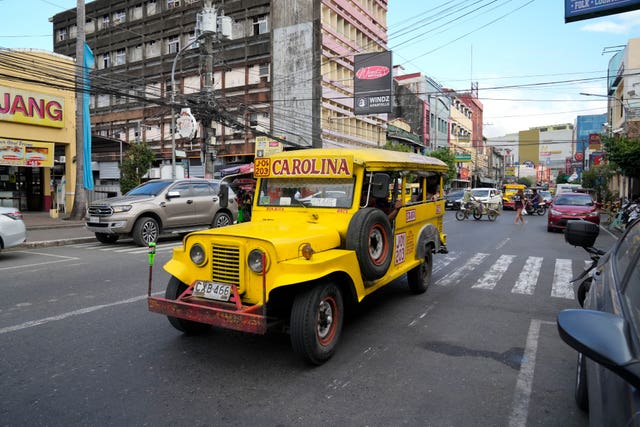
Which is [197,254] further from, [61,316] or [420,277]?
[420,277]

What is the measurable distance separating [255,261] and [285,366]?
3.32 feet

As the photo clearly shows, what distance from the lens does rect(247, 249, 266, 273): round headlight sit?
13.5 feet

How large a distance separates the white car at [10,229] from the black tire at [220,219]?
206 inches

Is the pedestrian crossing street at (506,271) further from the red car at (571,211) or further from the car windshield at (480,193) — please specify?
the car windshield at (480,193)

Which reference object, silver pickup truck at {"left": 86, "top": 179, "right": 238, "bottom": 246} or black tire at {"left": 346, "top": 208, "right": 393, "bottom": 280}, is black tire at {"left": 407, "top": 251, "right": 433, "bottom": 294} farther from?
silver pickup truck at {"left": 86, "top": 179, "right": 238, "bottom": 246}

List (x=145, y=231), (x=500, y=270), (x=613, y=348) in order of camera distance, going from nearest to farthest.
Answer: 1. (x=613, y=348)
2. (x=500, y=270)
3. (x=145, y=231)

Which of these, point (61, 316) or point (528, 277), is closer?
point (61, 316)

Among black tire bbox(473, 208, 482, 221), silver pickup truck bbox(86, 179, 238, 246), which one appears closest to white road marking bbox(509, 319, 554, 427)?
Result: silver pickup truck bbox(86, 179, 238, 246)

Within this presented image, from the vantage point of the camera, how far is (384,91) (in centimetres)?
2689

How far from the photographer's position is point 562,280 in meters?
8.43

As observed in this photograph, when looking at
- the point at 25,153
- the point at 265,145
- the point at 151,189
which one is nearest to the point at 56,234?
the point at 151,189

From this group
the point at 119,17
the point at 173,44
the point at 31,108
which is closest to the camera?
the point at 31,108

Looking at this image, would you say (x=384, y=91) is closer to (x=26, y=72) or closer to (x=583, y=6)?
(x=583, y=6)

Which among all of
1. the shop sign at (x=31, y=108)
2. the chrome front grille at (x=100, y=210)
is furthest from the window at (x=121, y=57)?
the chrome front grille at (x=100, y=210)
